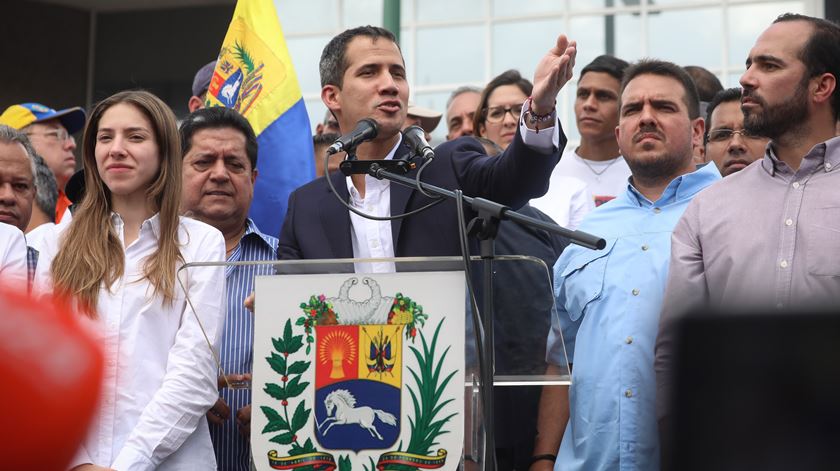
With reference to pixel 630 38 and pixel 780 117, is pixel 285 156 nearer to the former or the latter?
pixel 780 117

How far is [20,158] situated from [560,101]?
311 inches

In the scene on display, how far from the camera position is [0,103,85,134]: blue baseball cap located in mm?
7242

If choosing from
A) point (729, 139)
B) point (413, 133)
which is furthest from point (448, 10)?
point (413, 133)

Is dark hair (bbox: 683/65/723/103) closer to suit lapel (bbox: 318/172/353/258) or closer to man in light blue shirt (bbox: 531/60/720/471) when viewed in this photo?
man in light blue shirt (bbox: 531/60/720/471)

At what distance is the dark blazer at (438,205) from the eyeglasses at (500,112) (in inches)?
104

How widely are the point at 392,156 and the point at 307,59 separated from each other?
9533 mm

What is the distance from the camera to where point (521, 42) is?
1276cm

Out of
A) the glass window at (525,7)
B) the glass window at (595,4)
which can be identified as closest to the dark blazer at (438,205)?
the glass window at (595,4)

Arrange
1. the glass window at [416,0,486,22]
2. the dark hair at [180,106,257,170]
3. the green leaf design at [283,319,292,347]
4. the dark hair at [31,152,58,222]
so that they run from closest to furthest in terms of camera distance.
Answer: the green leaf design at [283,319,292,347] → the dark hair at [180,106,257,170] → the dark hair at [31,152,58,222] → the glass window at [416,0,486,22]

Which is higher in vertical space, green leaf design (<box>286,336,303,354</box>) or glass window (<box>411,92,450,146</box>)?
glass window (<box>411,92,450,146</box>)

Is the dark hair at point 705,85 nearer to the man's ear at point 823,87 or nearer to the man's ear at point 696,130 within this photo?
the man's ear at point 696,130

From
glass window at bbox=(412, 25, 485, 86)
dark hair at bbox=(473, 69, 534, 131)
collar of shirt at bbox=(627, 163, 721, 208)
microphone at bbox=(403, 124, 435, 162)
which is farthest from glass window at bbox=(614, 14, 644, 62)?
microphone at bbox=(403, 124, 435, 162)

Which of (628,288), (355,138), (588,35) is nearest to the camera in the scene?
(355,138)

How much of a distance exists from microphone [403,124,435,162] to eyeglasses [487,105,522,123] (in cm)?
328
